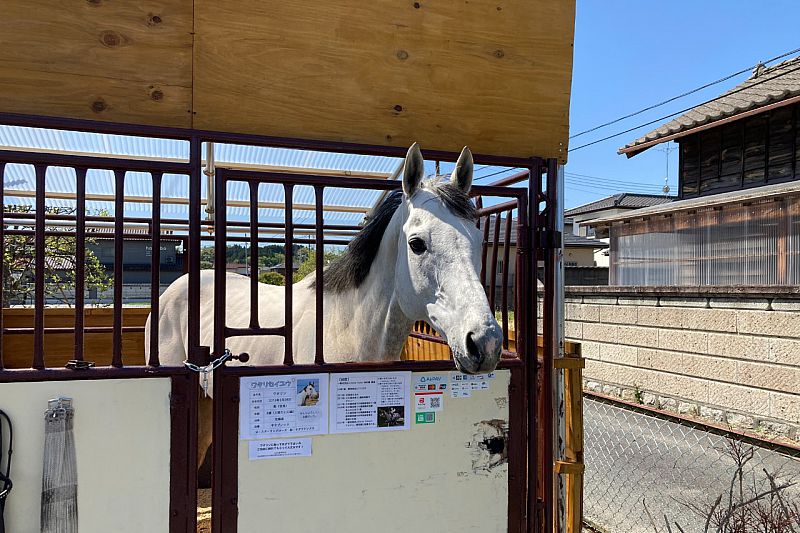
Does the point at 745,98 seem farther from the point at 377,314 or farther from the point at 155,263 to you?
the point at 155,263

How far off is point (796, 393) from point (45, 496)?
6629 mm

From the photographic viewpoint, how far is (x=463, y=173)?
84.1 inches

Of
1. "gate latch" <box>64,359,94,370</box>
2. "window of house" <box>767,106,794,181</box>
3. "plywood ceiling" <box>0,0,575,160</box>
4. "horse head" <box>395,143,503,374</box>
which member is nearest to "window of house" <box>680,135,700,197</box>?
"window of house" <box>767,106,794,181</box>

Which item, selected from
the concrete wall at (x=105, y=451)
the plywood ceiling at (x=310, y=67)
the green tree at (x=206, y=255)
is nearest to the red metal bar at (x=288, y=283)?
the plywood ceiling at (x=310, y=67)

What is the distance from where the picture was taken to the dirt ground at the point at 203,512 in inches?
133

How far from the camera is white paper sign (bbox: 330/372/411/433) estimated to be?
6.68 feet

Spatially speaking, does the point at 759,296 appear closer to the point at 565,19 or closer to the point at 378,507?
the point at 565,19

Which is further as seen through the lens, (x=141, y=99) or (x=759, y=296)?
(x=759, y=296)

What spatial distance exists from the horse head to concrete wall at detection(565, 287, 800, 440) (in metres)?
5.21

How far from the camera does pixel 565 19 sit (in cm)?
240

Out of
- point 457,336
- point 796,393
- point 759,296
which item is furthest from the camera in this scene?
point 759,296

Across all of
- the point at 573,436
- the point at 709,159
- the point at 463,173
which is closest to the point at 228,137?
the point at 463,173

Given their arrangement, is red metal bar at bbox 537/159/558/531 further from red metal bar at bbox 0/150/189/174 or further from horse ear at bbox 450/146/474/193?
red metal bar at bbox 0/150/189/174

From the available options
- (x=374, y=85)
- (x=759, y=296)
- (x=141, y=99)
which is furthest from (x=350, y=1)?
(x=759, y=296)
